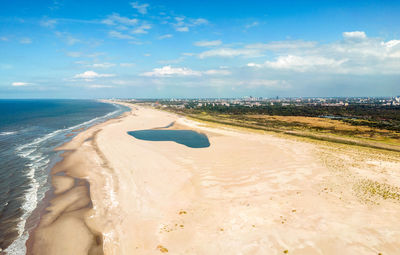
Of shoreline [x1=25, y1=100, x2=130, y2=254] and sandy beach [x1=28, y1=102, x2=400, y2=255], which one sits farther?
shoreline [x1=25, y1=100, x2=130, y2=254]

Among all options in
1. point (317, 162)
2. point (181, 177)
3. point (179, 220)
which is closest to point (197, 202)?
point (179, 220)

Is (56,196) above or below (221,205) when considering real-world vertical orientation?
below

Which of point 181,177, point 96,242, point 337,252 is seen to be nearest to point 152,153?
point 181,177

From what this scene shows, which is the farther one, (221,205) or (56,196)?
(56,196)

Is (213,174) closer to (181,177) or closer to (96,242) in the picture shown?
(181,177)

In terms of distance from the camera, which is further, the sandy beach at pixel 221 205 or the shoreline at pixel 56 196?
the shoreline at pixel 56 196

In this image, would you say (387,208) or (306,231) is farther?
(387,208)

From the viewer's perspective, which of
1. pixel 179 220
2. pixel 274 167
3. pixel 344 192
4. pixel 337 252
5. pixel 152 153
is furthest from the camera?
pixel 152 153

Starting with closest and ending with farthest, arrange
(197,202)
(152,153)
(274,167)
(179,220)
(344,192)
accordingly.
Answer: (179,220) < (197,202) < (344,192) < (274,167) < (152,153)
